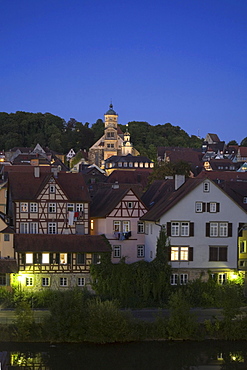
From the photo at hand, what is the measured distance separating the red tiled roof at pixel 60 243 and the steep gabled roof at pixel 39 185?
4259mm

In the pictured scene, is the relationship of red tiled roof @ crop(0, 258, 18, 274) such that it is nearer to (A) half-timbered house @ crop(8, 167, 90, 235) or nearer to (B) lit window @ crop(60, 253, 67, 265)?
(B) lit window @ crop(60, 253, 67, 265)

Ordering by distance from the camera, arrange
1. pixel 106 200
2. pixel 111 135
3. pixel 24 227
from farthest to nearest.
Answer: pixel 111 135, pixel 106 200, pixel 24 227

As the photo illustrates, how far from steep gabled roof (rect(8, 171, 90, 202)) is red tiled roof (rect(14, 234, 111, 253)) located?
4.26 metres

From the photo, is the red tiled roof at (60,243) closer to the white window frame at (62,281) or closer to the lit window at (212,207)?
the white window frame at (62,281)

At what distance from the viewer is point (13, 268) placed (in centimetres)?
4681

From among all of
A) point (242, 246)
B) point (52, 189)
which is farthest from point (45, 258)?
point (242, 246)

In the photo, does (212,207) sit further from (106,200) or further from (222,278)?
(106,200)

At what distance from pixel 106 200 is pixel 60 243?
750 cm

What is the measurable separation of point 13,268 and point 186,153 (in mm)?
105260

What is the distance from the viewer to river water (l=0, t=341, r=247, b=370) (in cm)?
3669

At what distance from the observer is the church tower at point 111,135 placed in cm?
17114

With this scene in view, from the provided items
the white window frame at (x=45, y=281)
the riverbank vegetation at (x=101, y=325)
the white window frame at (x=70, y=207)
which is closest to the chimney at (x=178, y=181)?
the white window frame at (x=70, y=207)

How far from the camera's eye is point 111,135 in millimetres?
175375

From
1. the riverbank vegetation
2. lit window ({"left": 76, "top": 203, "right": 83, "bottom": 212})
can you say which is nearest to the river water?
the riverbank vegetation
